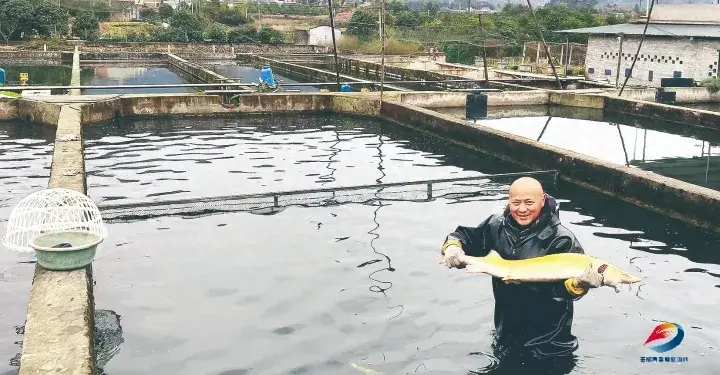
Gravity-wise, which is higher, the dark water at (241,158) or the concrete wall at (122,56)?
the concrete wall at (122,56)

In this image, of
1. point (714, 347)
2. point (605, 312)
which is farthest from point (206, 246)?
point (714, 347)

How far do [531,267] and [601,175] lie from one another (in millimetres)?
7637

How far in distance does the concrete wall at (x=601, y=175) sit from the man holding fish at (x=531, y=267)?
5.21 metres

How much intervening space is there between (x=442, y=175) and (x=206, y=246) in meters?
Result: 5.74

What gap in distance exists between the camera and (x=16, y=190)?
11148 mm

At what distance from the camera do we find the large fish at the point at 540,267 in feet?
14.1

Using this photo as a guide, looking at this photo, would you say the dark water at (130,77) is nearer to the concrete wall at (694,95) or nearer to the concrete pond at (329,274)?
the concrete pond at (329,274)

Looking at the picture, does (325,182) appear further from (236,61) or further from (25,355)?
(236,61)

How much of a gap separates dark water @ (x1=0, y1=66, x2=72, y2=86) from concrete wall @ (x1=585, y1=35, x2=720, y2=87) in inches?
988

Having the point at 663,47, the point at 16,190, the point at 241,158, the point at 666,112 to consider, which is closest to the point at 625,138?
the point at 666,112

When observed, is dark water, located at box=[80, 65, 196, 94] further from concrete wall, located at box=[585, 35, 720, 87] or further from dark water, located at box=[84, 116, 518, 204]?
concrete wall, located at box=[585, 35, 720, 87]

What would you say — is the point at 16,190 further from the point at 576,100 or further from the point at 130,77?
the point at 130,77

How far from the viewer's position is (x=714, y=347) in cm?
603

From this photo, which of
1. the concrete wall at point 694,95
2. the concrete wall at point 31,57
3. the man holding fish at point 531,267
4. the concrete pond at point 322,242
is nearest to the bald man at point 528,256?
the man holding fish at point 531,267
